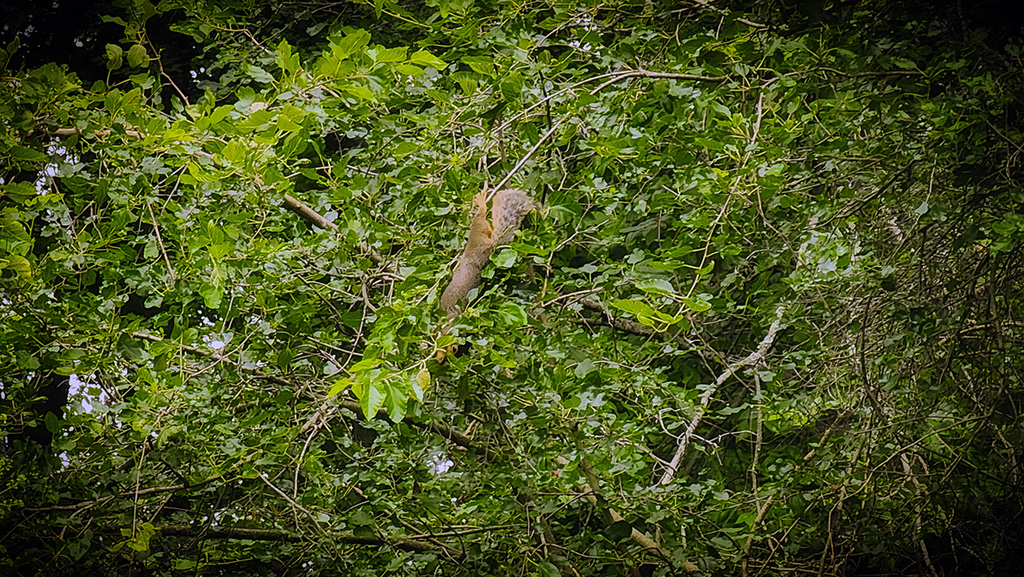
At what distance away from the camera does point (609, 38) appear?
2635 millimetres

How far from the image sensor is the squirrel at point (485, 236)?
2264mm

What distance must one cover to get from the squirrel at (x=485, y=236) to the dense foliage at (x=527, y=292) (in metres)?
0.07

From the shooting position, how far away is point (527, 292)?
256cm

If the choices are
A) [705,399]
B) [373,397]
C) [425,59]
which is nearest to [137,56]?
[425,59]

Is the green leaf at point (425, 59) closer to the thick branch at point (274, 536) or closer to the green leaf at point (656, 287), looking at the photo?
the green leaf at point (656, 287)

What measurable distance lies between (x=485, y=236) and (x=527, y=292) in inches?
13.9

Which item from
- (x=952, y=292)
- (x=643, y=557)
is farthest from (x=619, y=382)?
(x=952, y=292)

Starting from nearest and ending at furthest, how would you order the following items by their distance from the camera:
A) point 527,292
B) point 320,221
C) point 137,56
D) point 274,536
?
point 137,56, point 527,292, point 320,221, point 274,536

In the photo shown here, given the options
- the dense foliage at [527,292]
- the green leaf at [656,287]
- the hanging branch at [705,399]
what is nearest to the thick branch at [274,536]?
the dense foliage at [527,292]

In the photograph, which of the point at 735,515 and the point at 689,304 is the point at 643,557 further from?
the point at 689,304

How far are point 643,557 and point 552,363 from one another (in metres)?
0.84

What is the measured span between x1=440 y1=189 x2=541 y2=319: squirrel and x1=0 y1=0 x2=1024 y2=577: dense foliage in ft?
0.24

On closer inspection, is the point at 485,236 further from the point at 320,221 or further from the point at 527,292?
the point at 320,221

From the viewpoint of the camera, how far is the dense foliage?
2.01m
